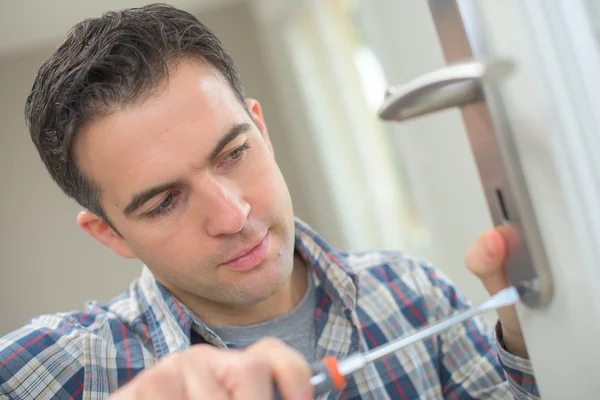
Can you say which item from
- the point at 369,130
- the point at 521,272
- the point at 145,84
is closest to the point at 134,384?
the point at 521,272

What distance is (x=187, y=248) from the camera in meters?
0.81

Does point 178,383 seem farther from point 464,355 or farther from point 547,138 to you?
point 464,355

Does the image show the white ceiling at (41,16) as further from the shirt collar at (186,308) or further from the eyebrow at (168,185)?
the eyebrow at (168,185)

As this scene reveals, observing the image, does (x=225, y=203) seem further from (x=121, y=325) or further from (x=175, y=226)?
(x=121, y=325)

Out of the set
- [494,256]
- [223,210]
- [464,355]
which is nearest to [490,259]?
[494,256]

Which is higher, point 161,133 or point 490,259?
point 161,133

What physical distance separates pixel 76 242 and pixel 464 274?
90.2 inches

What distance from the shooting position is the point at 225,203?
30.0 inches

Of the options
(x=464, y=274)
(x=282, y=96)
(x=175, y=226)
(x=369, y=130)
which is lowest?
(x=464, y=274)

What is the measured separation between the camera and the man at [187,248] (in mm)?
766

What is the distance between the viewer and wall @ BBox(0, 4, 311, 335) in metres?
3.33

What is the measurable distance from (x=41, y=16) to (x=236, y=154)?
2.67 m

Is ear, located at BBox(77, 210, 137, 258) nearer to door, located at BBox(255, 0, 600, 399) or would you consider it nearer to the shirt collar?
the shirt collar

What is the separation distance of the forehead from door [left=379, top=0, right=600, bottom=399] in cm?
36
